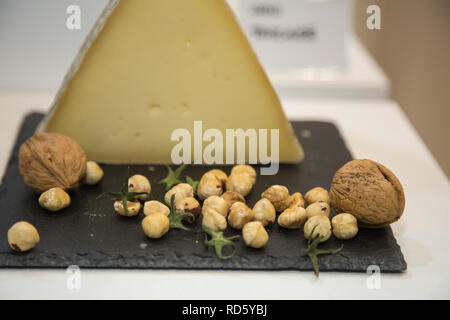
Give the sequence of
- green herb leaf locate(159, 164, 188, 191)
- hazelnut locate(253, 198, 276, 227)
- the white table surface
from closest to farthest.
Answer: the white table surface
hazelnut locate(253, 198, 276, 227)
green herb leaf locate(159, 164, 188, 191)

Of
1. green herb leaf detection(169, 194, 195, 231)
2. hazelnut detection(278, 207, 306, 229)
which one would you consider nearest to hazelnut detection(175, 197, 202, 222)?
green herb leaf detection(169, 194, 195, 231)

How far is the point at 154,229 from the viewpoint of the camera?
2.74ft

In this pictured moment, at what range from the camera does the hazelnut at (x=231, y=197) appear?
0.91 metres

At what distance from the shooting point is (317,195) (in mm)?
933

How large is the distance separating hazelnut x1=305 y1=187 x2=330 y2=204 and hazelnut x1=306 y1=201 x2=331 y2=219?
0.03m

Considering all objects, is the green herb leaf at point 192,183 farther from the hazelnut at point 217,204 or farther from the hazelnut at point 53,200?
the hazelnut at point 53,200

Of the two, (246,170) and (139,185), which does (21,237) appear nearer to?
A: (139,185)

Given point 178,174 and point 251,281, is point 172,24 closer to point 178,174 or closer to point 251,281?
point 178,174

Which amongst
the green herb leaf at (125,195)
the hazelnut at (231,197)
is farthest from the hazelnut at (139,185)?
the hazelnut at (231,197)

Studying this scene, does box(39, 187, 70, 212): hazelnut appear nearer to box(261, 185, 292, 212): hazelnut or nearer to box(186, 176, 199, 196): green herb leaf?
box(186, 176, 199, 196): green herb leaf

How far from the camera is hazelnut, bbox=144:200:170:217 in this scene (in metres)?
0.89

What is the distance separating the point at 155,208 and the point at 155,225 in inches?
2.4

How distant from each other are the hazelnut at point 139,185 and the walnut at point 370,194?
0.95 feet
